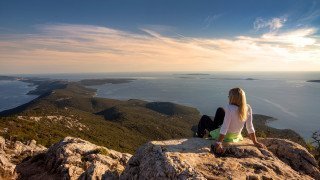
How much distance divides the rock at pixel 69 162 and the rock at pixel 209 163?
437cm

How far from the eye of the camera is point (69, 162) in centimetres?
1410

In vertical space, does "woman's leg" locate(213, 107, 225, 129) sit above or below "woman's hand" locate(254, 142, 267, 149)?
above

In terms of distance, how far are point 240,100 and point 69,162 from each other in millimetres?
9585

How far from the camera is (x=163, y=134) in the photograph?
144250 millimetres

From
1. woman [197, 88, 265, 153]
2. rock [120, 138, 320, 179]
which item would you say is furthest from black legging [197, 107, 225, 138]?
rock [120, 138, 320, 179]

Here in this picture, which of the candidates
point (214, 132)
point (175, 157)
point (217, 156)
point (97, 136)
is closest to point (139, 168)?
point (175, 157)

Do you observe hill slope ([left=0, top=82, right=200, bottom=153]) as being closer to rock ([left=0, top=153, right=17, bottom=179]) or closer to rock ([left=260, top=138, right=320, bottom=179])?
rock ([left=0, top=153, right=17, bottom=179])

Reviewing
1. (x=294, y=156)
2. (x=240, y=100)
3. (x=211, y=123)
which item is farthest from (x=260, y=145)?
(x=211, y=123)

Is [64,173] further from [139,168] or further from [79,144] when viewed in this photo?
[139,168]

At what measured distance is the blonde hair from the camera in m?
9.02

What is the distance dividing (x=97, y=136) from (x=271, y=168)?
100 metres

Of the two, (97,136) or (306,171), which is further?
(97,136)

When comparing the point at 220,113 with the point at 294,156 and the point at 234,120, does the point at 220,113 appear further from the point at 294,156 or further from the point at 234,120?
the point at 294,156

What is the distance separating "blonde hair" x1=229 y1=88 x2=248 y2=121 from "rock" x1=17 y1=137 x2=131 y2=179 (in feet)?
20.6
